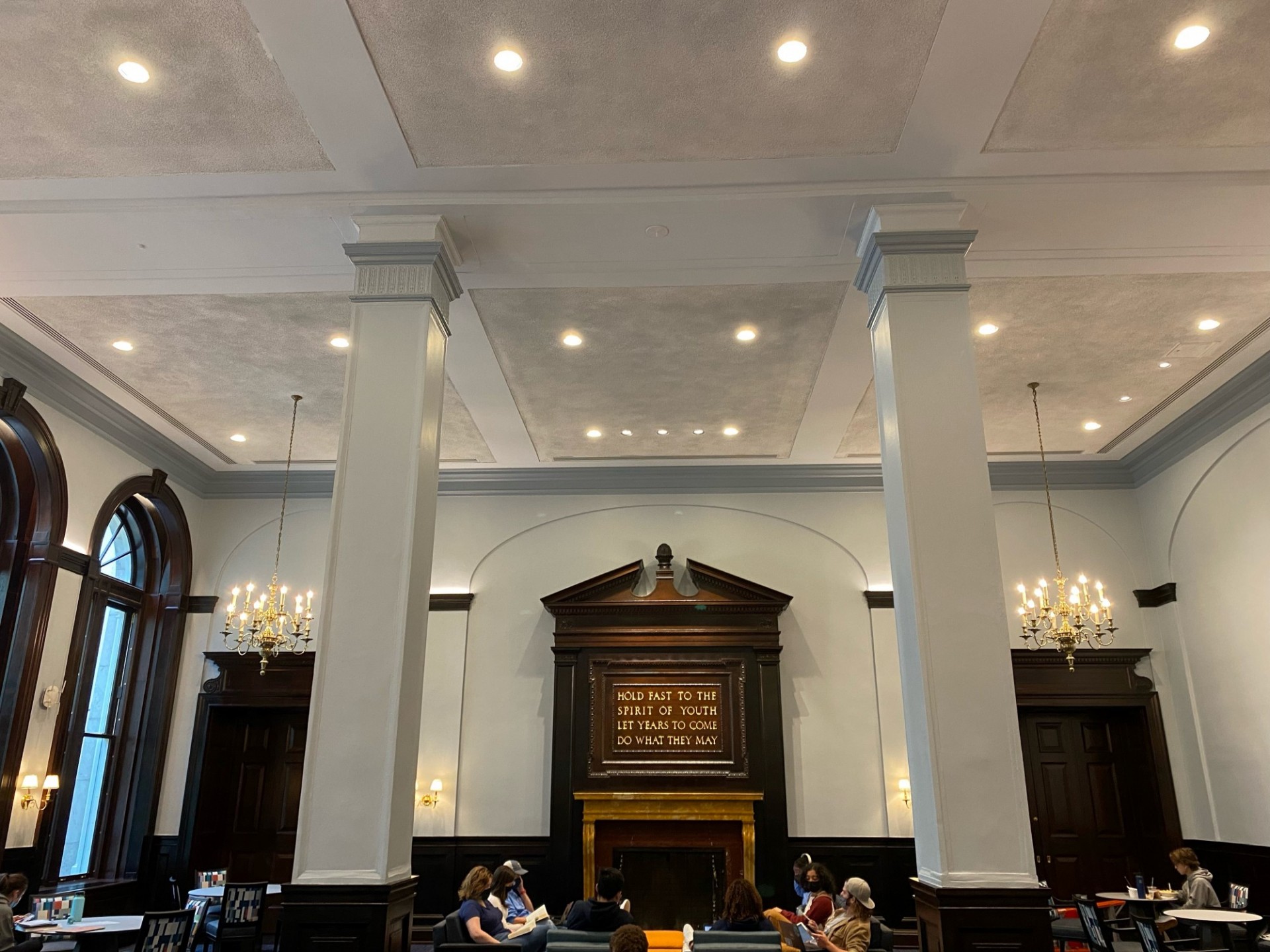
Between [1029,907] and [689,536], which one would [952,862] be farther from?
[689,536]

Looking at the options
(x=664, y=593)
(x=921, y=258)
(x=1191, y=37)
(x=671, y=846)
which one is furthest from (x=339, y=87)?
(x=671, y=846)

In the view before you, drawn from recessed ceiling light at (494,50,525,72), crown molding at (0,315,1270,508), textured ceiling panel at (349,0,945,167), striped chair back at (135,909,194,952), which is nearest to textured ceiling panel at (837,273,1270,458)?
crown molding at (0,315,1270,508)

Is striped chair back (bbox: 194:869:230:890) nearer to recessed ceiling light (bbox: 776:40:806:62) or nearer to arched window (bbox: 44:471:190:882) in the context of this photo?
arched window (bbox: 44:471:190:882)

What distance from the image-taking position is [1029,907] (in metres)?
4.56

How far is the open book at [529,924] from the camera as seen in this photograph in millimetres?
7117

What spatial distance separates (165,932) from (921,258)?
6.93 metres

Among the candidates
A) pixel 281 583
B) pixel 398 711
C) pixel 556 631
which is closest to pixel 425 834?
pixel 556 631

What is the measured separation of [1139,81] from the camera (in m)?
4.96

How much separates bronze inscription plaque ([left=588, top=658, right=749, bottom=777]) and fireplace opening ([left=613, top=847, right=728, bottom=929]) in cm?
82

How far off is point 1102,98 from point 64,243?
6676mm

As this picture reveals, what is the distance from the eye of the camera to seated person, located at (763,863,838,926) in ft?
23.4

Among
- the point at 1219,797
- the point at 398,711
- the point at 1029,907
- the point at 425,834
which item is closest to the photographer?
the point at 1029,907

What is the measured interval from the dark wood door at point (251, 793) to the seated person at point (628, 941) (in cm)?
705

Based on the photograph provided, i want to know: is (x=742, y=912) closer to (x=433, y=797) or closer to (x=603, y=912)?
(x=603, y=912)
